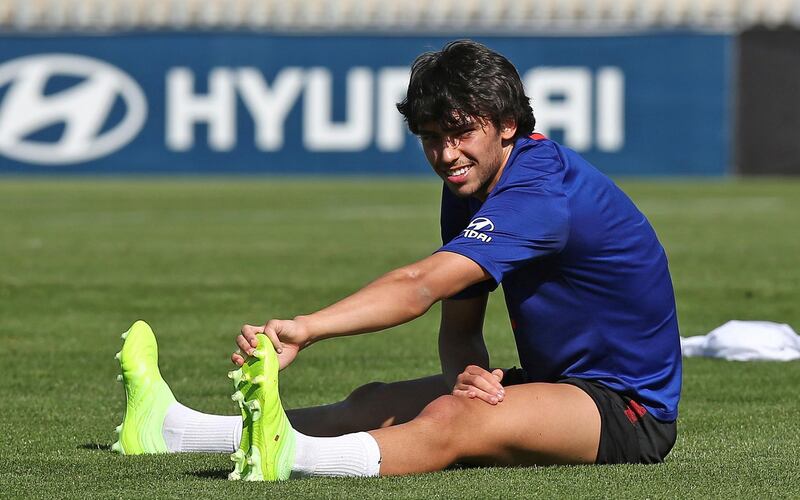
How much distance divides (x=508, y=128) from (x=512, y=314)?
572 millimetres

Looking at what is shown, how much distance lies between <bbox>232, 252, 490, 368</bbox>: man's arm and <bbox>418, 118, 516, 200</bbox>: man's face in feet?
1.03

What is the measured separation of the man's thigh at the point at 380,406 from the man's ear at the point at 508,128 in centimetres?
92

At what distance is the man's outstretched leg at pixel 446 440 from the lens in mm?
4469

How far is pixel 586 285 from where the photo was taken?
473cm

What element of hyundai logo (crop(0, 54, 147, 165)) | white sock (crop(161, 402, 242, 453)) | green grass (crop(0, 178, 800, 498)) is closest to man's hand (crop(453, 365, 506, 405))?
green grass (crop(0, 178, 800, 498))

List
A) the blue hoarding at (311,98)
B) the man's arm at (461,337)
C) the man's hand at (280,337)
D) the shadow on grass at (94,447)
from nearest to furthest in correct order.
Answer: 1. the man's hand at (280,337)
2. the man's arm at (461,337)
3. the shadow on grass at (94,447)
4. the blue hoarding at (311,98)

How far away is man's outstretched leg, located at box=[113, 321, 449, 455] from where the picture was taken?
517cm

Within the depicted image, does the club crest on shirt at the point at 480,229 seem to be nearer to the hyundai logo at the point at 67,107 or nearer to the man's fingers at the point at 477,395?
the man's fingers at the point at 477,395

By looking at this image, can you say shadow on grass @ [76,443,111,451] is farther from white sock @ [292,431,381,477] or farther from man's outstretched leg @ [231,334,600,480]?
white sock @ [292,431,381,477]

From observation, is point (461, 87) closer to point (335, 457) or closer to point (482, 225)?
point (482, 225)

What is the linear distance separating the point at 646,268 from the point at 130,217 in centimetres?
1303

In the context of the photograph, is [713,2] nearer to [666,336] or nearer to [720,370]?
[720,370]

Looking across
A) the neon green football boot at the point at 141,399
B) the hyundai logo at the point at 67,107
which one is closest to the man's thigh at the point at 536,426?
the neon green football boot at the point at 141,399

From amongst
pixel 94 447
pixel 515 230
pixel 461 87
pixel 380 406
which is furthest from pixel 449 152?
pixel 94 447
